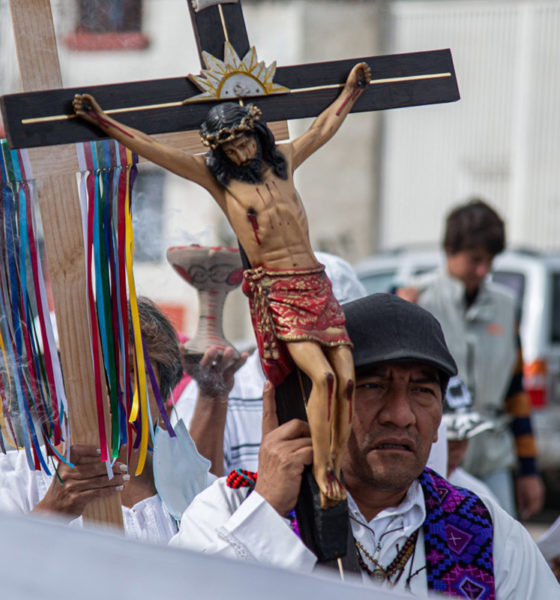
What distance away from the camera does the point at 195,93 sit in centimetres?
207

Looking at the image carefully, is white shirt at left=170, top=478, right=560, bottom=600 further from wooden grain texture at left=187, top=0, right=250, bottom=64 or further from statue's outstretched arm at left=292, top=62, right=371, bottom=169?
wooden grain texture at left=187, top=0, right=250, bottom=64

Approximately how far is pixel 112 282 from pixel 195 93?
420 millimetres

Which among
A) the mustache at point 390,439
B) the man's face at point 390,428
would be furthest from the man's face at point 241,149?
the mustache at point 390,439

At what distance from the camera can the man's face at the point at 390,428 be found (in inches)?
89.0

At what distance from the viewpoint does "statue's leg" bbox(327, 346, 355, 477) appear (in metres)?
1.96

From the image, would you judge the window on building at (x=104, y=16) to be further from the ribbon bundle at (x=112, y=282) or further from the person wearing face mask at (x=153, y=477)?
the person wearing face mask at (x=153, y=477)

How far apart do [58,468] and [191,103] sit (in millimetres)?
A: 806

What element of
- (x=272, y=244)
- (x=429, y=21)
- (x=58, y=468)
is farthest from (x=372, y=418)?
(x=429, y=21)

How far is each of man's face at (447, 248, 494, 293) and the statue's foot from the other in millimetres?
3042

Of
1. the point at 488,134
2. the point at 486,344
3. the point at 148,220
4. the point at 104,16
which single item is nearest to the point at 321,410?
the point at 148,220

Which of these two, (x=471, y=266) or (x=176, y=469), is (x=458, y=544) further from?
(x=471, y=266)

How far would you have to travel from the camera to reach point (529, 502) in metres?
4.73

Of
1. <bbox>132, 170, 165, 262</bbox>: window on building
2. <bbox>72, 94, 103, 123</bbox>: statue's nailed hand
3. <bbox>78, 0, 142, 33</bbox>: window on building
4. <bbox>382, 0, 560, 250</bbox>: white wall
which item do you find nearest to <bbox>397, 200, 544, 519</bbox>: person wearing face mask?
<bbox>132, 170, 165, 262</bbox>: window on building

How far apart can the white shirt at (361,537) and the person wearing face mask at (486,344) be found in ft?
7.48
